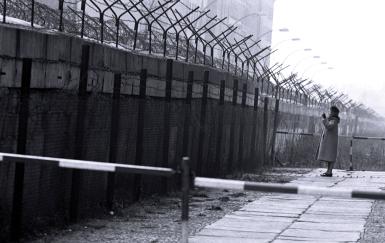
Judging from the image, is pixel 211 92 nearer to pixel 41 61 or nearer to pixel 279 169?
pixel 279 169

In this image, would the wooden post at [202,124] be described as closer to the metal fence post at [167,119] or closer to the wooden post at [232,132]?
the metal fence post at [167,119]

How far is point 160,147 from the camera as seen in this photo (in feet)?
46.7

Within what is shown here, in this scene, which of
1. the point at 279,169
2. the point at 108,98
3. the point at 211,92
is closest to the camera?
the point at 108,98

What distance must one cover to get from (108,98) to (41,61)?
2299mm

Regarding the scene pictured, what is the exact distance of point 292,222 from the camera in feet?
36.5

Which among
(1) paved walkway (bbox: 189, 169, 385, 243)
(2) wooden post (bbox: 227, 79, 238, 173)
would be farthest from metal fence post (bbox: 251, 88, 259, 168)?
(1) paved walkway (bbox: 189, 169, 385, 243)

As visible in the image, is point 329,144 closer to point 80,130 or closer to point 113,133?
point 113,133

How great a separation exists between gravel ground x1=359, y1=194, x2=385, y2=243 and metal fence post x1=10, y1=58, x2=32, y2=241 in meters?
3.51

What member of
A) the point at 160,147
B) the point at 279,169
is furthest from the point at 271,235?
the point at 279,169

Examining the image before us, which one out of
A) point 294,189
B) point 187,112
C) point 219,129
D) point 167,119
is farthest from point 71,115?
point 219,129

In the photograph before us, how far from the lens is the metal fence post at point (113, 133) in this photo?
36.9 ft

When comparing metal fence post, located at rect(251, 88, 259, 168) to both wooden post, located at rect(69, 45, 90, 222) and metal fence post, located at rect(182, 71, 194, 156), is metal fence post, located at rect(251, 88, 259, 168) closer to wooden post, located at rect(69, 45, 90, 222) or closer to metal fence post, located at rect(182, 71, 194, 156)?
metal fence post, located at rect(182, 71, 194, 156)


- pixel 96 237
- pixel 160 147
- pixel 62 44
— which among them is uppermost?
pixel 62 44

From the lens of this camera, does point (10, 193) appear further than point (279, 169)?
No
